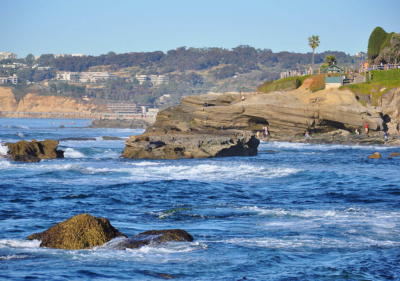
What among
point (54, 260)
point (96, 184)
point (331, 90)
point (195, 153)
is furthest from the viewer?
point (331, 90)

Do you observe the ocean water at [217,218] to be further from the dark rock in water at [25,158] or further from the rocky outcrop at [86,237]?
the dark rock in water at [25,158]

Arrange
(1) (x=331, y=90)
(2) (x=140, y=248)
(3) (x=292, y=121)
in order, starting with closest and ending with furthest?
1. (2) (x=140, y=248)
2. (3) (x=292, y=121)
3. (1) (x=331, y=90)

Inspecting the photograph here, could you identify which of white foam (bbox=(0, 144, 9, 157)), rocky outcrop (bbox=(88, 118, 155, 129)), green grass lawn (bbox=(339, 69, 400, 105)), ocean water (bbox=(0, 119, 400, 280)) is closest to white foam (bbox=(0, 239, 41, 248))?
ocean water (bbox=(0, 119, 400, 280))

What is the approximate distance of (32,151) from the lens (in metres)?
36.4

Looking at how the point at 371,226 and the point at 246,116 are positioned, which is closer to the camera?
the point at 371,226

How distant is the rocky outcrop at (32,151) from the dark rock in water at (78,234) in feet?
79.0

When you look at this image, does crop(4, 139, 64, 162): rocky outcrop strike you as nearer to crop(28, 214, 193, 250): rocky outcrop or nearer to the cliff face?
the cliff face

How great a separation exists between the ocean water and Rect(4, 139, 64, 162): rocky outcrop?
9.09 feet

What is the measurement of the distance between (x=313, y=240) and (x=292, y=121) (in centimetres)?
4583

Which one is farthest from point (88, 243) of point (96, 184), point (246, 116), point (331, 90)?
point (331, 90)

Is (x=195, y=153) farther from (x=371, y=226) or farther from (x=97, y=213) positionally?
(x=371, y=226)

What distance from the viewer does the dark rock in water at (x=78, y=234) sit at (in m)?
10.5

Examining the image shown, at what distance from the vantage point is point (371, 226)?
13.3m

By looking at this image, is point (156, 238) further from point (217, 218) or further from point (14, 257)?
point (217, 218)
